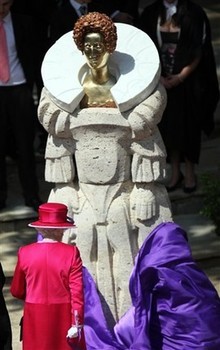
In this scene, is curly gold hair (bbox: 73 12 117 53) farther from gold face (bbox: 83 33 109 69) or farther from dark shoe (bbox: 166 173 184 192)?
dark shoe (bbox: 166 173 184 192)

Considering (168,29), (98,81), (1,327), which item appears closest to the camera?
(1,327)

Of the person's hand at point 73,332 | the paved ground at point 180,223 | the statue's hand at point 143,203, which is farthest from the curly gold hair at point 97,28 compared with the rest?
the paved ground at point 180,223

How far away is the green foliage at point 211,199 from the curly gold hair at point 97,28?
329 cm

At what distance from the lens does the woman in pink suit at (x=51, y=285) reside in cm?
1060

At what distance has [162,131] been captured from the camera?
14906 mm

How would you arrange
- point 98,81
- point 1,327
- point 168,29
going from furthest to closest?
point 168,29, point 98,81, point 1,327

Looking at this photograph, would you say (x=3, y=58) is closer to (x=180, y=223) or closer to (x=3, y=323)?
(x=180, y=223)

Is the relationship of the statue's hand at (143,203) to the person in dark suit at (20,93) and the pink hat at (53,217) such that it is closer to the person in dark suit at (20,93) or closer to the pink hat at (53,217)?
the pink hat at (53,217)

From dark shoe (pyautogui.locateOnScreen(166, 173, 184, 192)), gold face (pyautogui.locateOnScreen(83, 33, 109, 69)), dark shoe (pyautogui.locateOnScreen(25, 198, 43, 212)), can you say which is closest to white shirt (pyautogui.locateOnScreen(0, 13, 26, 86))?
dark shoe (pyautogui.locateOnScreen(25, 198, 43, 212))

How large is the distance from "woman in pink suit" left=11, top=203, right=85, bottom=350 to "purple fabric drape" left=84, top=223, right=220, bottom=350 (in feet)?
1.72

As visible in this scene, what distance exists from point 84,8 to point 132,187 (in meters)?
3.73

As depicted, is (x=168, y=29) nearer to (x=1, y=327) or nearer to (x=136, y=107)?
(x=136, y=107)

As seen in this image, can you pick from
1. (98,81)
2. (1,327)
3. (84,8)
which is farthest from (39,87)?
(1,327)

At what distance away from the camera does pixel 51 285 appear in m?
10.7
